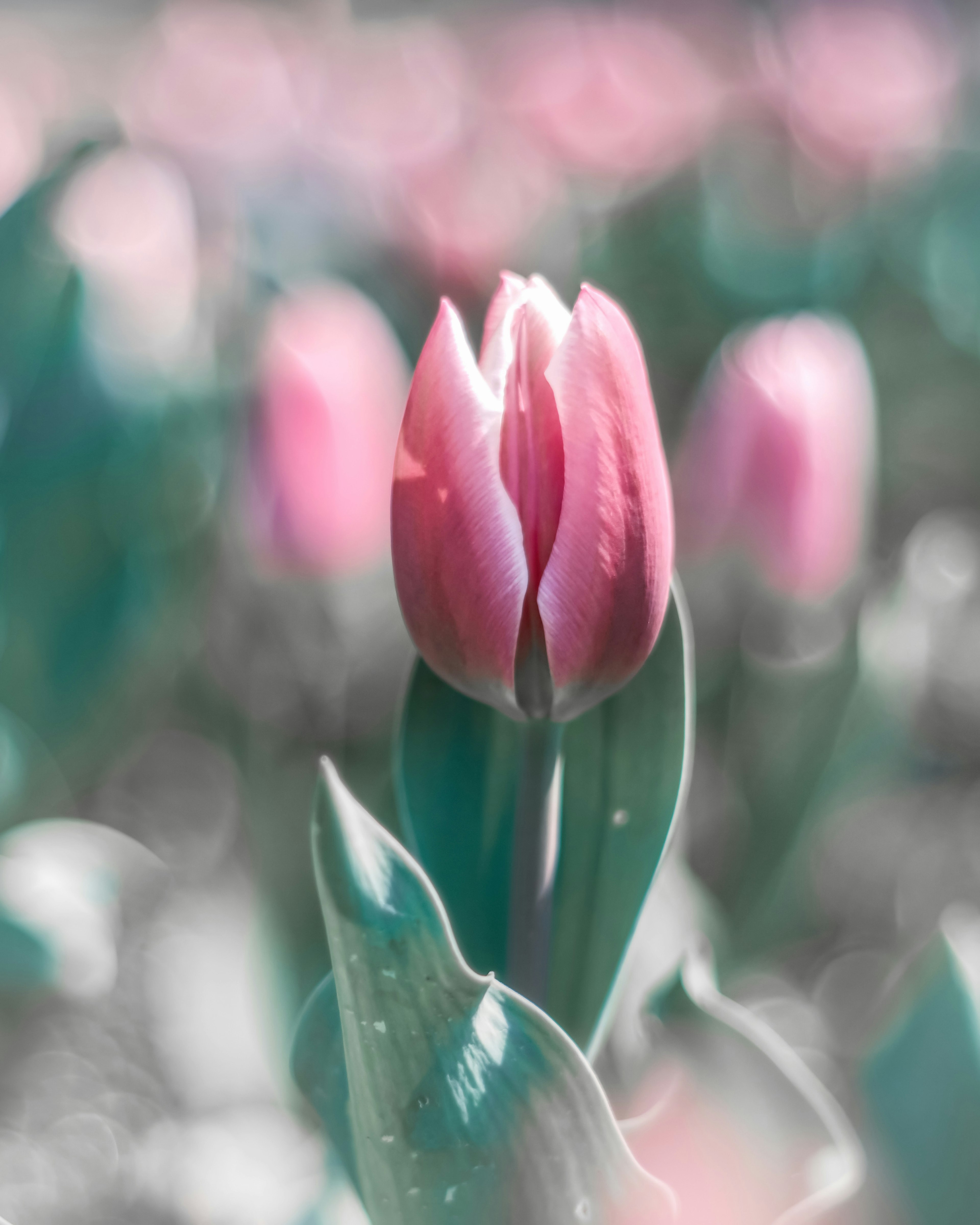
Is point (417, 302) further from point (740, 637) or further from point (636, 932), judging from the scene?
point (636, 932)

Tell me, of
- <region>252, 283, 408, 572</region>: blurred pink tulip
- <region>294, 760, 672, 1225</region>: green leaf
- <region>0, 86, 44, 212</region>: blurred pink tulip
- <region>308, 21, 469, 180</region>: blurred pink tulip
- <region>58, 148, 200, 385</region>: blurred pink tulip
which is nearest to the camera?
<region>294, 760, 672, 1225</region>: green leaf

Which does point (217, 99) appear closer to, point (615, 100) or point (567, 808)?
point (615, 100)

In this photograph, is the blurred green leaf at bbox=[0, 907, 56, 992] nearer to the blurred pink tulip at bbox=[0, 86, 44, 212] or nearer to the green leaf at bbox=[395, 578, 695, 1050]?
the green leaf at bbox=[395, 578, 695, 1050]

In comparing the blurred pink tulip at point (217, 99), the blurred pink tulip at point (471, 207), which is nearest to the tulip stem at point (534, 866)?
the blurred pink tulip at point (471, 207)

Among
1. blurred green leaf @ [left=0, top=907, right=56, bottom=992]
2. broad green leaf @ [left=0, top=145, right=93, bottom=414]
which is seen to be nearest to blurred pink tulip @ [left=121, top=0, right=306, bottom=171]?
broad green leaf @ [left=0, top=145, right=93, bottom=414]

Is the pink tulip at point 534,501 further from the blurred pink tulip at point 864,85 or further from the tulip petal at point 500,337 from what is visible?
the blurred pink tulip at point 864,85

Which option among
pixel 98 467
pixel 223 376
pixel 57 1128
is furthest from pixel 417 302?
pixel 57 1128

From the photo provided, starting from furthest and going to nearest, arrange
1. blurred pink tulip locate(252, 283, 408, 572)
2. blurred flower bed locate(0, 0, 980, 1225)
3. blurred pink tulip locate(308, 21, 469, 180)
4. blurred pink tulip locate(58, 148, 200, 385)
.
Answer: blurred pink tulip locate(308, 21, 469, 180) → blurred pink tulip locate(58, 148, 200, 385) → blurred pink tulip locate(252, 283, 408, 572) → blurred flower bed locate(0, 0, 980, 1225)
